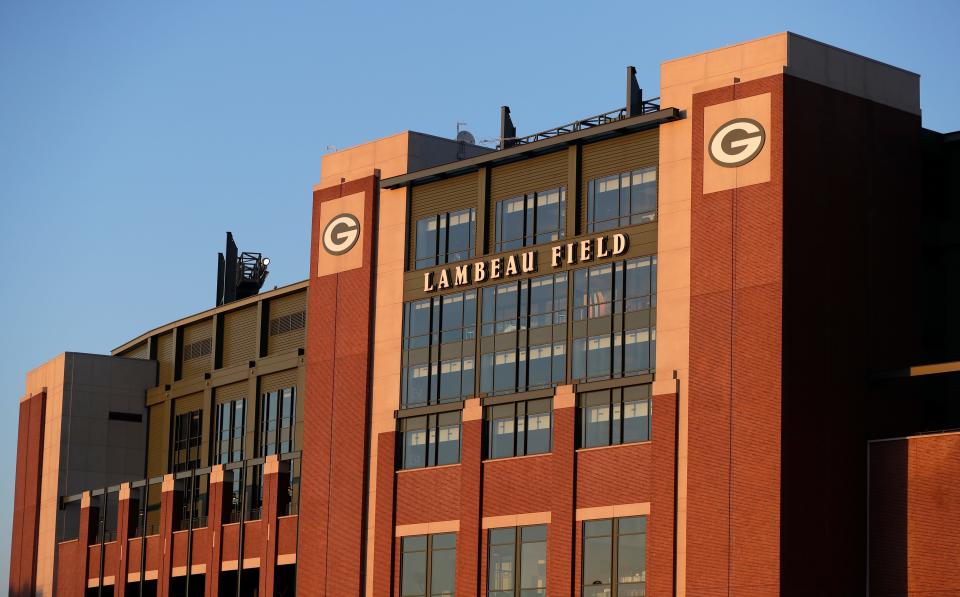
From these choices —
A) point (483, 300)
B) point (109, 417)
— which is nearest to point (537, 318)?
point (483, 300)

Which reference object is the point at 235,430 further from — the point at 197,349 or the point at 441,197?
the point at 441,197

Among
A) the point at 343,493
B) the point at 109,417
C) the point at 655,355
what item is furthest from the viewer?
the point at 109,417

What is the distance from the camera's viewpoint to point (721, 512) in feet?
222

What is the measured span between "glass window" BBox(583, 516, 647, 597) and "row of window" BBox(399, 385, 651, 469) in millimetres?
3447

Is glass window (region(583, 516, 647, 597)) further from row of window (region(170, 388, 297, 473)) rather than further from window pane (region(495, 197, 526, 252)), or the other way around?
row of window (region(170, 388, 297, 473))

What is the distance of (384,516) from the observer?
81.3m

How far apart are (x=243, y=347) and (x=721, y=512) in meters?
38.1

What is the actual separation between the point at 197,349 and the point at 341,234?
66.8 feet

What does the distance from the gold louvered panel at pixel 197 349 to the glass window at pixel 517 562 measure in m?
30.0

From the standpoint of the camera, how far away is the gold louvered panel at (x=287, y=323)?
91812mm

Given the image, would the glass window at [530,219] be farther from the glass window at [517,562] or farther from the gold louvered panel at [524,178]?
the glass window at [517,562]

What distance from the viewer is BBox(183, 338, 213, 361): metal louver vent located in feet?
334

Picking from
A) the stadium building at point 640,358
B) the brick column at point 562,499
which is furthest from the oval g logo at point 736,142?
the brick column at point 562,499

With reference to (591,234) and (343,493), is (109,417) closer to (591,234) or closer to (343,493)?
(343,493)
